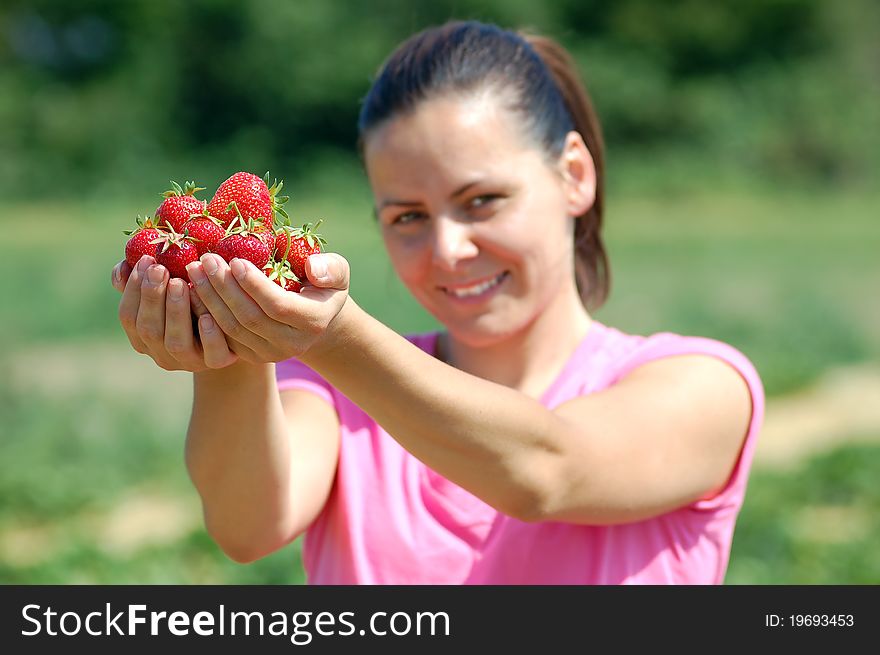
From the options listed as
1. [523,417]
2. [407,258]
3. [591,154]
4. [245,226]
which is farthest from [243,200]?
[591,154]

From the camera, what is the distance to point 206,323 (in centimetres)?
168

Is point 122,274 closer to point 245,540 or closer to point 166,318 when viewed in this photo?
point 166,318

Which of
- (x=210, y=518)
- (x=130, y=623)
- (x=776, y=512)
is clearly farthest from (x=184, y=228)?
(x=776, y=512)

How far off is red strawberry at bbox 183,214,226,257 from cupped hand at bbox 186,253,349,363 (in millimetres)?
82

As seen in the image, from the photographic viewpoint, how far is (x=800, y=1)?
2739 cm

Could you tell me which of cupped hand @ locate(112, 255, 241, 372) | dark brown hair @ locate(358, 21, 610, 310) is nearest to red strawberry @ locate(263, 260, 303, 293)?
cupped hand @ locate(112, 255, 241, 372)

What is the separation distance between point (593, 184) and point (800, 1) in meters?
26.8

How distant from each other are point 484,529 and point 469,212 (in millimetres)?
611

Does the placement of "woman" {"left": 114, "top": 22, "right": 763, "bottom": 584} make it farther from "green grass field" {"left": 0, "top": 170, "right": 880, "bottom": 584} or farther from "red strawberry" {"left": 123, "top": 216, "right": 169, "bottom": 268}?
"green grass field" {"left": 0, "top": 170, "right": 880, "bottom": 584}

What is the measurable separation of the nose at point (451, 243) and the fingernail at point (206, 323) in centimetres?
77

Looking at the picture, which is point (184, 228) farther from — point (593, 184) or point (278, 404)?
point (593, 184)

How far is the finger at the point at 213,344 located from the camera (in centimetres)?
168

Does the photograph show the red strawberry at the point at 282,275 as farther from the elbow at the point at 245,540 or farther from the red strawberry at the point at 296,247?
the elbow at the point at 245,540

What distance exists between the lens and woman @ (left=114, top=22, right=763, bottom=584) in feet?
6.86
